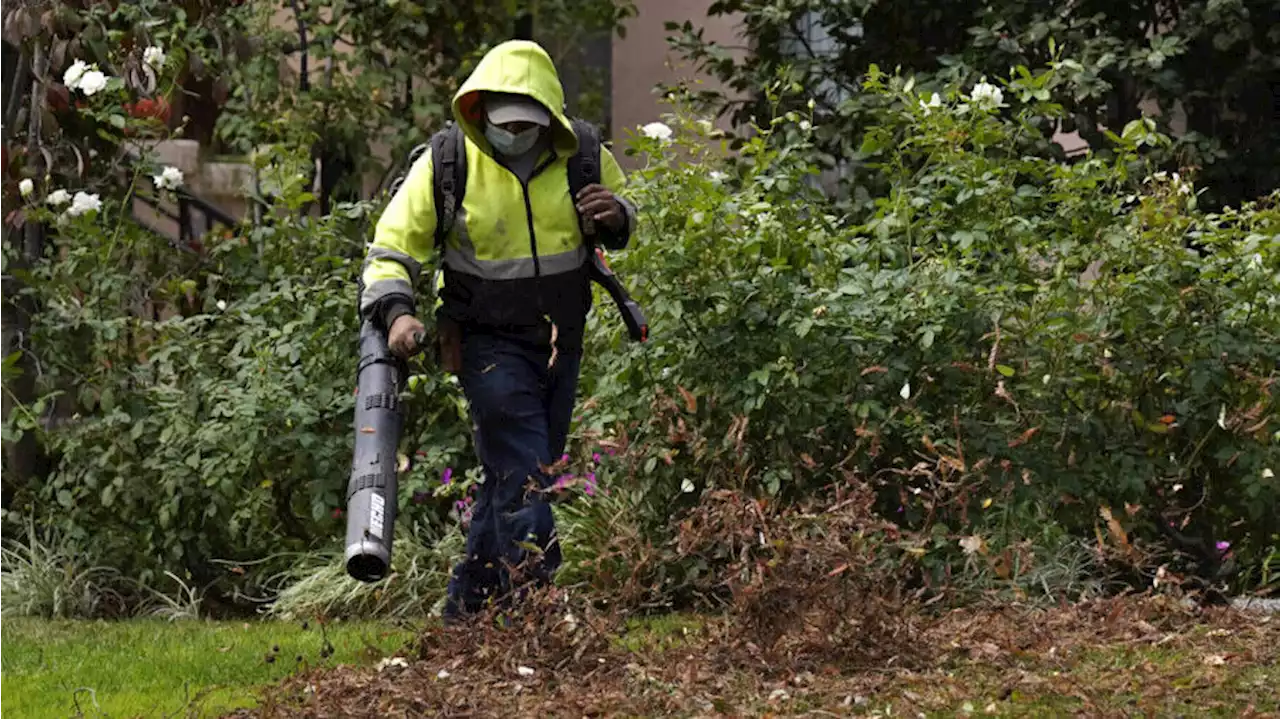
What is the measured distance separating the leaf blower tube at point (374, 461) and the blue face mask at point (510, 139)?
0.66 meters

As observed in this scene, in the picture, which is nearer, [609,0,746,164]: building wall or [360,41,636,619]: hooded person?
[360,41,636,619]: hooded person

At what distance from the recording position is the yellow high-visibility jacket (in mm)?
6430

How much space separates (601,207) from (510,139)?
1.11ft

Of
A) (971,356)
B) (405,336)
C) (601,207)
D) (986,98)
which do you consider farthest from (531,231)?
(986,98)

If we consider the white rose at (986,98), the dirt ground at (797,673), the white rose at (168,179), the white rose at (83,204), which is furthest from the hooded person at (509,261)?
the white rose at (168,179)

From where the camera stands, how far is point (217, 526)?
28.2 ft

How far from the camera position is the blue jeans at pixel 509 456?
640cm

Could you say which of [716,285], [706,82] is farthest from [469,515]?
[706,82]

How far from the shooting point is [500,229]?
646 cm

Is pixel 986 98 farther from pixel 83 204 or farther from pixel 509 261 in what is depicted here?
pixel 83 204

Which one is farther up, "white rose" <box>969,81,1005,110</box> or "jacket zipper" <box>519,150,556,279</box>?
"white rose" <box>969,81,1005,110</box>

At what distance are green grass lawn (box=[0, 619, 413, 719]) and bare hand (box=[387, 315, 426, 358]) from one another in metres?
0.86

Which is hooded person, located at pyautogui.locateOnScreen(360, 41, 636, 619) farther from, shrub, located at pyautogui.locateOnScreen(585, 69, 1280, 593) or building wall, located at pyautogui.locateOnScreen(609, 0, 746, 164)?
building wall, located at pyautogui.locateOnScreen(609, 0, 746, 164)

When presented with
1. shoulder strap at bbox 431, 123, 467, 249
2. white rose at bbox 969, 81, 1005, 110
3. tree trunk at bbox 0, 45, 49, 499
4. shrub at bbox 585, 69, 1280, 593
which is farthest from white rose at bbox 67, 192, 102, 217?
white rose at bbox 969, 81, 1005, 110
